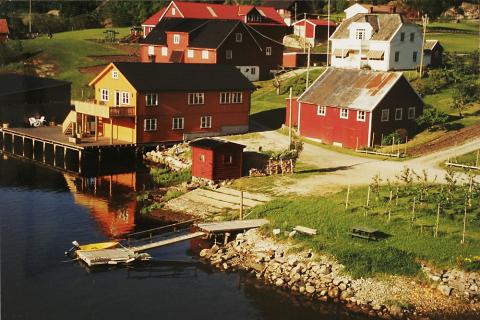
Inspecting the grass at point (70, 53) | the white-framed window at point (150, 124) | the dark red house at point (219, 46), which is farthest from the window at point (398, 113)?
the grass at point (70, 53)

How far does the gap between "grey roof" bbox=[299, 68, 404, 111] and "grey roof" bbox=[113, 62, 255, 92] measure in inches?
323

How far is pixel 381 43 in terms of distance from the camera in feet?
274

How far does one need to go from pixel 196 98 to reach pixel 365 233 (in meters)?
32.7

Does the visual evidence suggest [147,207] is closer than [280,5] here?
Yes

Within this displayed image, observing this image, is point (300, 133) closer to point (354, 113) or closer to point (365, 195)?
point (354, 113)

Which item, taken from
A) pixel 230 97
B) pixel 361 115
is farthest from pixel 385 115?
pixel 230 97

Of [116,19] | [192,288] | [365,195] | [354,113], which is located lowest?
[192,288]

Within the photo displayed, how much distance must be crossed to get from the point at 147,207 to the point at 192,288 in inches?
576

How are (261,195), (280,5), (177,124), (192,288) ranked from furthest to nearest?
(280,5) < (177,124) < (261,195) < (192,288)

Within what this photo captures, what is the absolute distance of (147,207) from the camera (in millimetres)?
47781

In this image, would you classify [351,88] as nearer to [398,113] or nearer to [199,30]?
[398,113]

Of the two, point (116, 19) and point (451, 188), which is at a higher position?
point (116, 19)

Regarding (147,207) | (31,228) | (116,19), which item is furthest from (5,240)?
(116,19)

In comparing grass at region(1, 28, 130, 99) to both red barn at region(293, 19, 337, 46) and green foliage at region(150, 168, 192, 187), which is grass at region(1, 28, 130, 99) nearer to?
red barn at region(293, 19, 337, 46)
